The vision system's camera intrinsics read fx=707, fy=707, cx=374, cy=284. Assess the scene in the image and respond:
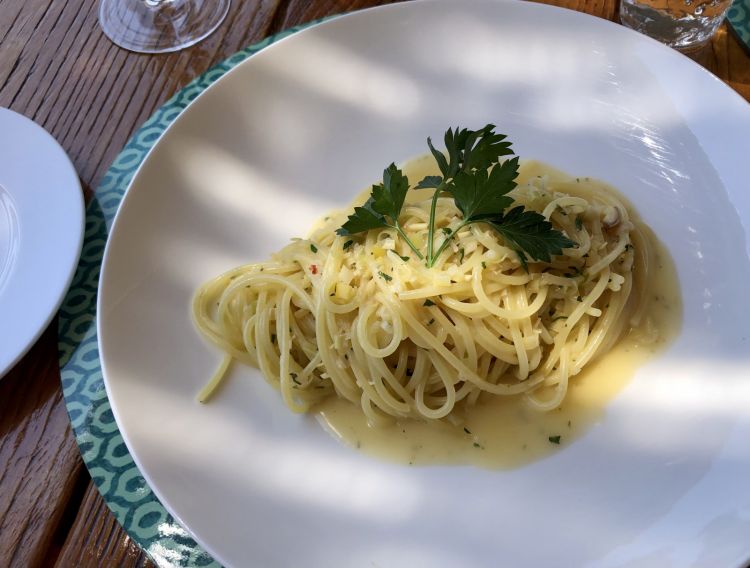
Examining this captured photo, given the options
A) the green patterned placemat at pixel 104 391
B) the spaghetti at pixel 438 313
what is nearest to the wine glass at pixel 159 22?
the green patterned placemat at pixel 104 391

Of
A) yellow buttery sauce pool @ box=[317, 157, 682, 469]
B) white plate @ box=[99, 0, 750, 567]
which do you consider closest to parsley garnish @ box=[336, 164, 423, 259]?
white plate @ box=[99, 0, 750, 567]

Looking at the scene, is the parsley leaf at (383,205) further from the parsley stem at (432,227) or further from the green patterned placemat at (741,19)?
the green patterned placemat at (741,19)

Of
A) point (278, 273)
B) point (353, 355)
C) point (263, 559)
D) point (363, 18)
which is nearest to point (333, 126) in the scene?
point (363, 18)

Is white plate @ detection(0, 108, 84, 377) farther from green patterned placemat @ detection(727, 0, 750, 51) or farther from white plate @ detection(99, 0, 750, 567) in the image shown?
green patterned placemat @ detection(727, 0, 750, 51)

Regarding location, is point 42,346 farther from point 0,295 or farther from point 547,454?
point 547,454

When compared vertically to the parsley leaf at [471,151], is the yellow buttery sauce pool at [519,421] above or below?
below

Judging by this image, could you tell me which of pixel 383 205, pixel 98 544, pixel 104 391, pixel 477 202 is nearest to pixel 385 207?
pixel 383 205
